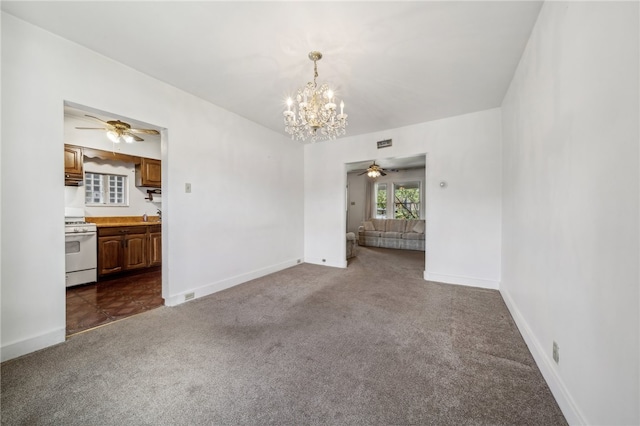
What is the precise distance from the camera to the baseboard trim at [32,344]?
5.93 ft

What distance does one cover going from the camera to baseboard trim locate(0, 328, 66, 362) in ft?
5.93

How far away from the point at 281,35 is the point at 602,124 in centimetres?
219

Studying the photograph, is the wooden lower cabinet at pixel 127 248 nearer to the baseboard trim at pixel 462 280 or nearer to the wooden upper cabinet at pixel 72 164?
the wooden upper cabinet at pixel 72 164

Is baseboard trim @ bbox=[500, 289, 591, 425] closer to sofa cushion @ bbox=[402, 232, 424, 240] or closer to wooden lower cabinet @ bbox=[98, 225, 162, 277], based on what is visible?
sofa cushion @ bbox=[402, 232, 424, 240]

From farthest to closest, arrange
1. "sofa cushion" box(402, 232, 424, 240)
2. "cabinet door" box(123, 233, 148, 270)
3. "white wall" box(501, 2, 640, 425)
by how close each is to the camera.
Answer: "sofa cushion" box(402, 232, 424, 240) → "cabinet door" box(123, 233, 148, 270) → "white wall" box(501, 2, 640, 425)

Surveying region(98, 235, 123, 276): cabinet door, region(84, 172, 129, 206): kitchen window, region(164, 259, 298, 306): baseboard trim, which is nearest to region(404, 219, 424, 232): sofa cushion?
region(164, 259, 298, 306): baseboard trim

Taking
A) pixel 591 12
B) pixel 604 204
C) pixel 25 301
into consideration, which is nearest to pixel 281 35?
pixel 591 12

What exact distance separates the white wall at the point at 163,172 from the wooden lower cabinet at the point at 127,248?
1876mm

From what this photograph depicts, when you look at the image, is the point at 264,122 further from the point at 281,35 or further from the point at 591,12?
the point at 591,12

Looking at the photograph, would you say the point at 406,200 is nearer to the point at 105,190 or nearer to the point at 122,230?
the point at 122,230

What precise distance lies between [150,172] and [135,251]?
5.35 ft

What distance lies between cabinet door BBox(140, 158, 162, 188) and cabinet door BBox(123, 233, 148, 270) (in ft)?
3.63

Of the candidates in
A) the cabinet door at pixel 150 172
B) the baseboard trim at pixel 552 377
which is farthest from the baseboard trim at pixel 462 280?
the cabinet door at pixel 150 172

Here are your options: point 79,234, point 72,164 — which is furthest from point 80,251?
point 72,164
